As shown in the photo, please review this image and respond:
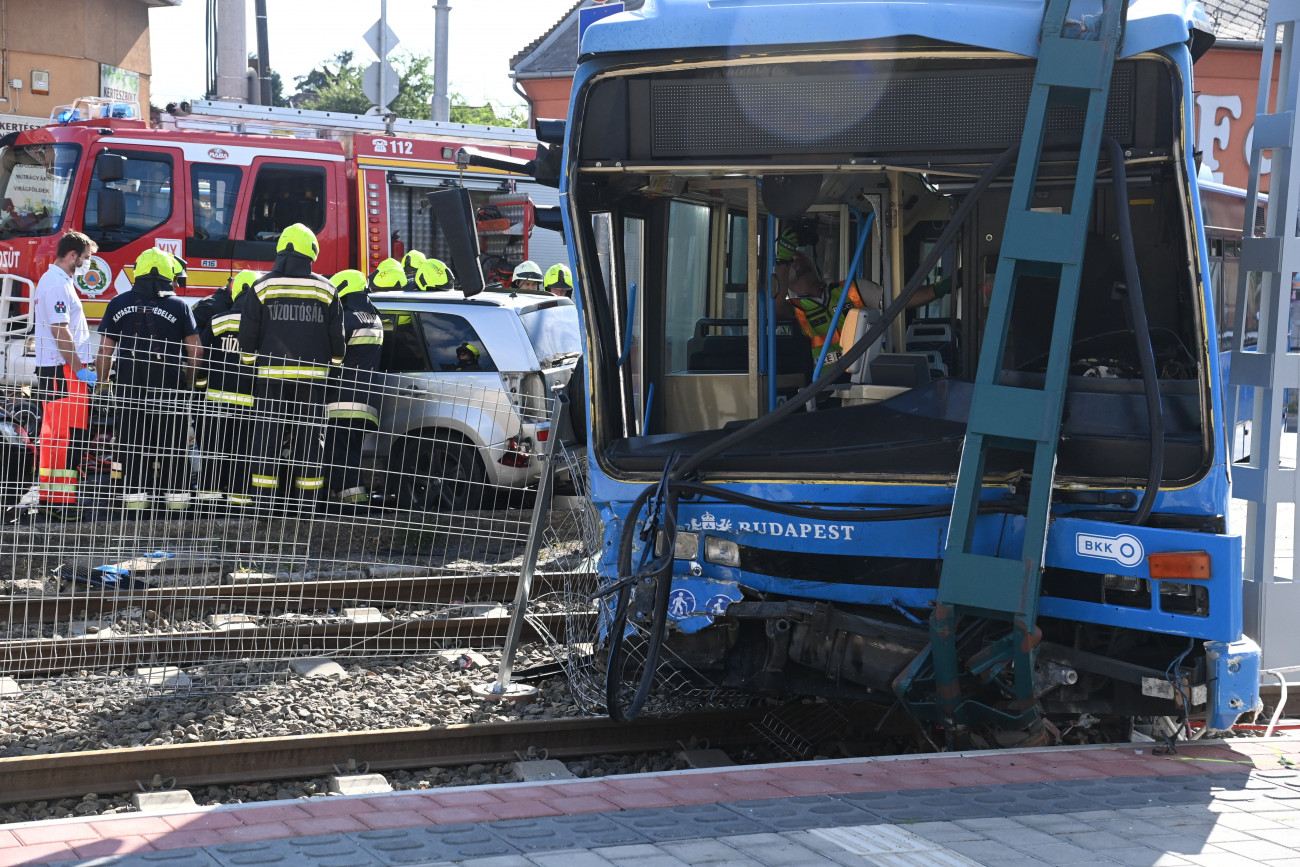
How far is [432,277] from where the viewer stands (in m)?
11.6

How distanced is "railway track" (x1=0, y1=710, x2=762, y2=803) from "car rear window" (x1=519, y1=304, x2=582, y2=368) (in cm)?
486

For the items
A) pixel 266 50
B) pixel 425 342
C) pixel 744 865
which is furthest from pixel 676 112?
Answer: pixel 266 50

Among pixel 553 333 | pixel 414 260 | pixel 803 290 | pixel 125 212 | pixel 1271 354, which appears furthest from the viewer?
pixel 125 212

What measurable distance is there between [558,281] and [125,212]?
4795 millimetres

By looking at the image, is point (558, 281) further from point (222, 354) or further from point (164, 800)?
point (164, 800)

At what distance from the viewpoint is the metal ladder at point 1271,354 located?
5648 millimetres

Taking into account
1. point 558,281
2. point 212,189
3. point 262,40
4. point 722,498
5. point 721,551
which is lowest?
point 721,551

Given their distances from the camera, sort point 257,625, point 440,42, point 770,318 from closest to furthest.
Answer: point 770,318 → point 257,625 → point 440,42

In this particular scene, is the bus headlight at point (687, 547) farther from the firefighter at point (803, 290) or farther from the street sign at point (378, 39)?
the street sign at point (378, 39)

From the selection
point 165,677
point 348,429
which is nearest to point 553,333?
point 348,429

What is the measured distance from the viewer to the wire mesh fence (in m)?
6.77

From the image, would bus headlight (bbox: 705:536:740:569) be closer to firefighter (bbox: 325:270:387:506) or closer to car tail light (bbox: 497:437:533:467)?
firefighter (bbox: 325:270:387:506)

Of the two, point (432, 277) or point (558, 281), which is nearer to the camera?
point (432, 277)

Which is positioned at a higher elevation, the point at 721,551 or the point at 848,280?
the point at 848,280
